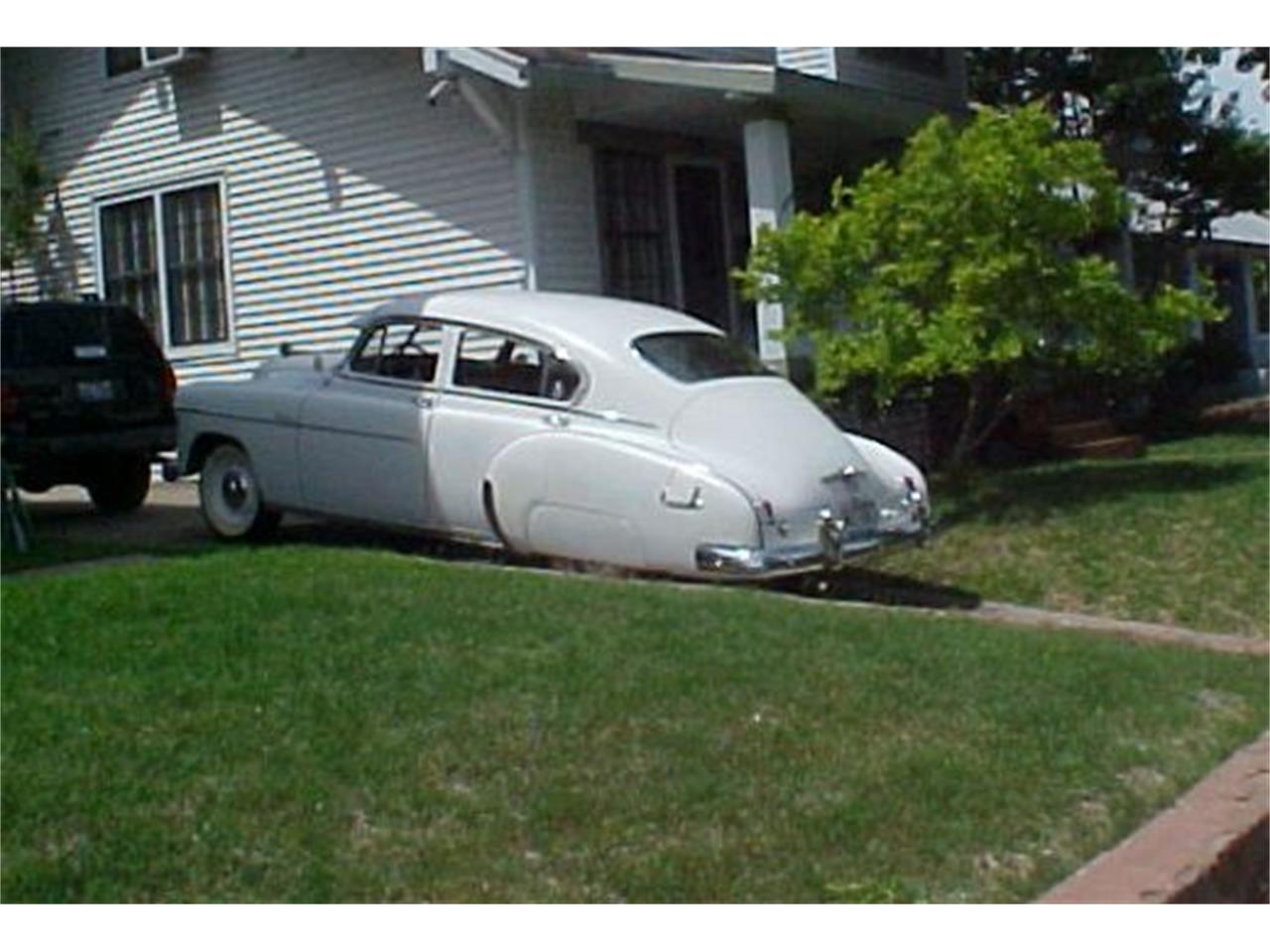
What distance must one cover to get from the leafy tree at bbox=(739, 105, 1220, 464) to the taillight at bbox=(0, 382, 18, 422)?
16.6 feet

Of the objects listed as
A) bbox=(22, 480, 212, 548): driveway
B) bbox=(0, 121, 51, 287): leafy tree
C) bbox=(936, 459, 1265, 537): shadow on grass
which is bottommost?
bbox=(936, 459, 1265, 537): shadow on grass

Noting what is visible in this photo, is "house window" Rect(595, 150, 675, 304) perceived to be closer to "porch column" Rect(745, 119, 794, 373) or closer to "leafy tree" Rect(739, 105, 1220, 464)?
"porch column" Rect(745, 119, 794, 373)

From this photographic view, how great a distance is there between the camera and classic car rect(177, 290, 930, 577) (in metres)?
9.12

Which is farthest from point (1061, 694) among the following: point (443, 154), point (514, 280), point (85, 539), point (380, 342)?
point (443, 154)

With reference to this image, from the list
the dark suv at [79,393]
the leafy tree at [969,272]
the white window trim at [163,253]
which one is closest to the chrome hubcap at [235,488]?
the dark suv at [79,393]

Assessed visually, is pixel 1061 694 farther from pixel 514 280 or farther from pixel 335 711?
pixel 514 280

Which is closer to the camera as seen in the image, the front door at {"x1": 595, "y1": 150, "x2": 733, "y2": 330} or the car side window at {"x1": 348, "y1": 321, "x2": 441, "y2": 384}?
the car side window at {"x1": 348, "y1": 321, "x2": 441, "y2": 384}

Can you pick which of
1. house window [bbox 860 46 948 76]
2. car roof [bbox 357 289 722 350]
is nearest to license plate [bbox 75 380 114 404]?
car roof [bbox 357 289 722 350]

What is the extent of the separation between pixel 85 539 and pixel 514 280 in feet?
15.2

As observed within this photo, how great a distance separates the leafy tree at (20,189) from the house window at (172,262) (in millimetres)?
740

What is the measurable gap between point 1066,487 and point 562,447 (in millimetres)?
4675

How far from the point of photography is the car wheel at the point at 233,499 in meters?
10.9

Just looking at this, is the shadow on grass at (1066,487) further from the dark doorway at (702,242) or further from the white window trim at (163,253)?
the white window trim at (163,253)

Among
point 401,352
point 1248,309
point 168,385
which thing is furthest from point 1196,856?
point 1248,309
